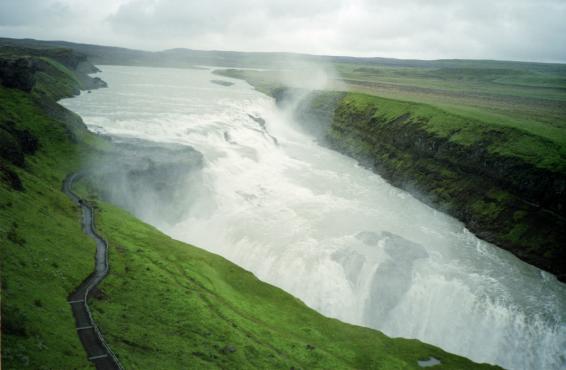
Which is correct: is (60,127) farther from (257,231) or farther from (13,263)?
(13,263)

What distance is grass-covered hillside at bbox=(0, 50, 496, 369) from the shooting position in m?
22.9

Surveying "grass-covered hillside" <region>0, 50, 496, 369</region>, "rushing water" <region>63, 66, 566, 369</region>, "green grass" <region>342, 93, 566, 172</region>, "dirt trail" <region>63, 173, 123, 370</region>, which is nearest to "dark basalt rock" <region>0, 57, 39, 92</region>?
"rushing water" <region>63, 66, 566, 369</region>

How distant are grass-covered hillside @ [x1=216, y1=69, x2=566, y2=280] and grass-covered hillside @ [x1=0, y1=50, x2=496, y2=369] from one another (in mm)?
29143

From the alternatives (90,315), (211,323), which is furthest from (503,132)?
(90,315)

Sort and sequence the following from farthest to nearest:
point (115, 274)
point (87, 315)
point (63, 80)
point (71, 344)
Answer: point (63, 80) < point (115, 274) < point (87, 315) < point (71, 344)

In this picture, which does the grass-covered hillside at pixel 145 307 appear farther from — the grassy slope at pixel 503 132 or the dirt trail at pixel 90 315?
the grassy slope at pixel 503 132

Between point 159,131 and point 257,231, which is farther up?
point 159,131

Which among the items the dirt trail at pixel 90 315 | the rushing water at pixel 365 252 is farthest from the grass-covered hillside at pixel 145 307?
the rushing water at pixel 365 252

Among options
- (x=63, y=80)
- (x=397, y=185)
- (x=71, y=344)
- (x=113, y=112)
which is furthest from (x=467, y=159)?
(x=63, y=80)

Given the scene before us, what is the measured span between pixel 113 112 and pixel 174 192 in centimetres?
4916

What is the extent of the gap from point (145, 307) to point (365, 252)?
2978cm

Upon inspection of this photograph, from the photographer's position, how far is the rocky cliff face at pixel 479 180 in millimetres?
54125

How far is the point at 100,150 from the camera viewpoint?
6538 centimetres

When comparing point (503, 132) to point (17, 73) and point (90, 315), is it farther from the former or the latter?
point (17, 73)
